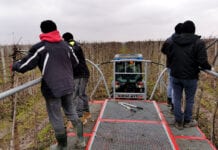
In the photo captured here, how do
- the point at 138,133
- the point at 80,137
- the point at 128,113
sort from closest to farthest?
1. the point at 80,137
2. the point at 138,133
3. the point at 128,113

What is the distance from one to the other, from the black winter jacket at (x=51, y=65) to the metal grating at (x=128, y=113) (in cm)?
201

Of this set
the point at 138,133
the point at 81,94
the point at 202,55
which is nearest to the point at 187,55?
the point at 202,55

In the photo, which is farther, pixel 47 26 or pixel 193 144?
pixel 193 144

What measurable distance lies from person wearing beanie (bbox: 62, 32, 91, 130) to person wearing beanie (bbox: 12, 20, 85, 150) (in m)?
0.95

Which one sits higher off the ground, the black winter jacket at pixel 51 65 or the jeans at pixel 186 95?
the black winter jacket at pixel 51 65

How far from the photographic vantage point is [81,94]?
3.98 metres

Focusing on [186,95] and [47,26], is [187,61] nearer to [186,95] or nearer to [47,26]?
[186,95]

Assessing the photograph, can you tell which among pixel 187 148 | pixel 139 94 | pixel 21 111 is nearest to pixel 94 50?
pixel 139 94

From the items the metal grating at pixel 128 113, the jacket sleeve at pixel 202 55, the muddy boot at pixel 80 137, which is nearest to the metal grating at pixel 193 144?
the metal grating at pixel 128 113

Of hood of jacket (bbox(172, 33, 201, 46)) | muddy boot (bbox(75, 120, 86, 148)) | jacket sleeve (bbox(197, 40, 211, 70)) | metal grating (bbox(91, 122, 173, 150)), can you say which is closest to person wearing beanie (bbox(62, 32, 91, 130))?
metal grating (bbox(91, 122, 173, 150))

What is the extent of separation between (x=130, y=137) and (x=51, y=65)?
188 centimetres

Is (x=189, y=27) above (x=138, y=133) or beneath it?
above

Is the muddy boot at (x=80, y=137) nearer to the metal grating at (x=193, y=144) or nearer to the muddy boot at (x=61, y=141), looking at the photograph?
the muddy boot at (x=61, y=141)

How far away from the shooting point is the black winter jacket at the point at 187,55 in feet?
11.0
